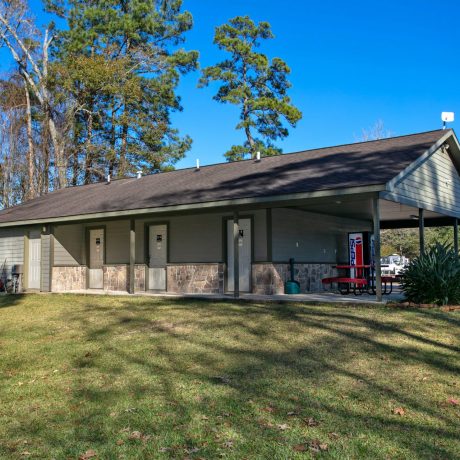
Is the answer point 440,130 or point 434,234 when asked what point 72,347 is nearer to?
point 440,130

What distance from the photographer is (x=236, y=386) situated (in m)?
5.66

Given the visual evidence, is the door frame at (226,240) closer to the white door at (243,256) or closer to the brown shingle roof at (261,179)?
the white door at (243,256)

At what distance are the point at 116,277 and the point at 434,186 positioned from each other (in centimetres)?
1014

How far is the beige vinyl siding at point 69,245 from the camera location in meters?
17.8

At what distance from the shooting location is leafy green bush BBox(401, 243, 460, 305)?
34.2ft

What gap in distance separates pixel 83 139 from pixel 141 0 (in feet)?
32.2

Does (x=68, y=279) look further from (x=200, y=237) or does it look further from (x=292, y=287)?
(x=292, y=287)

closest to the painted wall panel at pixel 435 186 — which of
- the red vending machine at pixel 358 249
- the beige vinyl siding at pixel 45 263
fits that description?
the red vending machine at pixel 358 249

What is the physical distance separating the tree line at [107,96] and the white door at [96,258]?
13.2 m

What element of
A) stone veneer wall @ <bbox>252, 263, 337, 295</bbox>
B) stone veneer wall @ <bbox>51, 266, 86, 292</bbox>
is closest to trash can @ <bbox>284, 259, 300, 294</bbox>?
stone veneer wall @ <bbox>252, 263, 337, 295</bbox>

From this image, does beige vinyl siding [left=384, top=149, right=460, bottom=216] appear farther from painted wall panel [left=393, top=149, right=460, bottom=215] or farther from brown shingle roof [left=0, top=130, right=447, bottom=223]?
brown shingle roof [left=0, top=130, right=447, bottom=223]

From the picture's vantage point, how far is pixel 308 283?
15375mm

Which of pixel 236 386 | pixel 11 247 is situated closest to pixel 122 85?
pixel 11 247

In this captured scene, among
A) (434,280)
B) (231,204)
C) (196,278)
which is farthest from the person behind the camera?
(196,278)
